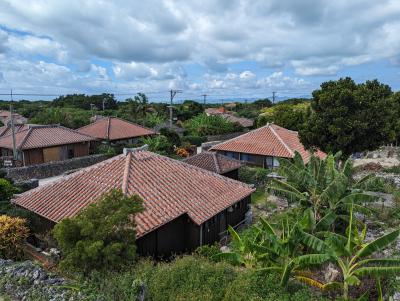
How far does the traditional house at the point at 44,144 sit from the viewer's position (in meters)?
32.4

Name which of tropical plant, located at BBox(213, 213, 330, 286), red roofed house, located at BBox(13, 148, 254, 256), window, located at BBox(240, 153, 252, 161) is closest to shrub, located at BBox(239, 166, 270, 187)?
window, located at BBox(240, 153, 252, 161)

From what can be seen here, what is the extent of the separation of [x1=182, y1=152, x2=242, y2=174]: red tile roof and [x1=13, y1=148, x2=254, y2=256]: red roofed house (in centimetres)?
679

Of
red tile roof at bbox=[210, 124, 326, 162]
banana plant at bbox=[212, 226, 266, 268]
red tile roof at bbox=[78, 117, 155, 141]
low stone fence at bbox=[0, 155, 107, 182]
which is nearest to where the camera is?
banana plant at bbox=[212, 226, 266, 268]

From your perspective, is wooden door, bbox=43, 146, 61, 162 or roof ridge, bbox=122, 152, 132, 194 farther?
wooden door, bbox=43, 146, 61, 162

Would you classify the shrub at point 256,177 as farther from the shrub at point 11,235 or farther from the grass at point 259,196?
the shrub at point 11,235

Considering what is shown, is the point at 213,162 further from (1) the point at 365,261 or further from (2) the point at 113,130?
(2) the point at 113,130

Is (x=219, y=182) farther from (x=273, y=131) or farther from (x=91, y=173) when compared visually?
(x=273, y=131)

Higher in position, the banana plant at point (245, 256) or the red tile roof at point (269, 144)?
the red tile roof at point (269, 144)

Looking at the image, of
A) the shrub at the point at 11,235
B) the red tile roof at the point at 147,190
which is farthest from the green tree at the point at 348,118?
the shrub at the point at 11,235

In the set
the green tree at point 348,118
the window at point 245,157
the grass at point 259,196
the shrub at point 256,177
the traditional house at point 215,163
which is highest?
the green tree at point 348,118

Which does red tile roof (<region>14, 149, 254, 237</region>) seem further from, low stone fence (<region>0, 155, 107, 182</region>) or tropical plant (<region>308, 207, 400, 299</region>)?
low stone fence (<region>0, 155, 107, 182</region>)

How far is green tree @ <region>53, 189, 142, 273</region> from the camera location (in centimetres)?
889

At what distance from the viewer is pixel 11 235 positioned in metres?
12.9

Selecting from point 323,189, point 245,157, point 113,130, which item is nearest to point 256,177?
point 245,157
